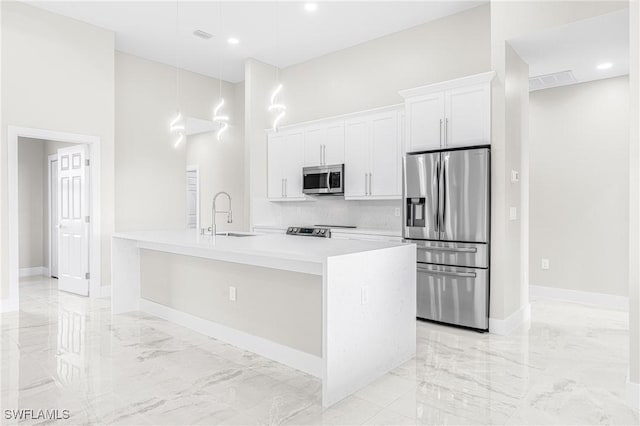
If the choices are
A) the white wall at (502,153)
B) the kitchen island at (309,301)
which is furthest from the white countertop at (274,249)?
the white wall at (502,153)

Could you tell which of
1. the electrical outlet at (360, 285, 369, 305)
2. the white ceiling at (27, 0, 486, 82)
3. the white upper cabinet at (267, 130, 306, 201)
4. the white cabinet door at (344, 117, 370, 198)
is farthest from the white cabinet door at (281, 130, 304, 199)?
the electrical outlet at (360, 285, 369, 305)

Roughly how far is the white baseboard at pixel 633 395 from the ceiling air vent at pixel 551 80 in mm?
3494

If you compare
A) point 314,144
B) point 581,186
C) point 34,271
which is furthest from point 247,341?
point 34,271

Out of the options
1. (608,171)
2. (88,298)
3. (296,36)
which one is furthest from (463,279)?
(88,298)

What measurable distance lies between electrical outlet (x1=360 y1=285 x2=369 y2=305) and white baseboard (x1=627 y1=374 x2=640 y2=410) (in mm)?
1634

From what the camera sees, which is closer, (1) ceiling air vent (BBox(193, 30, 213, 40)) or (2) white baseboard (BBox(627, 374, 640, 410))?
(2) white baseboard (BBox(627, 374, 640, 410))

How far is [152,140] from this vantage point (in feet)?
20.0

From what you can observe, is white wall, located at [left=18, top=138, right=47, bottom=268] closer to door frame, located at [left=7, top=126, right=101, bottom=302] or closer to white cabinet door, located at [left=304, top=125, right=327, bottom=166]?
door frame, located at [left=7, top=126, right=101, bottom=302]

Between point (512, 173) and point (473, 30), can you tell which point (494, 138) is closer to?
point (512, 173)

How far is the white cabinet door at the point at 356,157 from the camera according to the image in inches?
197

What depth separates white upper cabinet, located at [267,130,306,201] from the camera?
5805 mm

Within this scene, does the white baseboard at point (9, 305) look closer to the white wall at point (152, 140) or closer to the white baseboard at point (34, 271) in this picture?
the white wall at point (152, 140)

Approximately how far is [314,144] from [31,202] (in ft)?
16.7

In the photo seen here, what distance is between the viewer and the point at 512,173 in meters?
3.90
